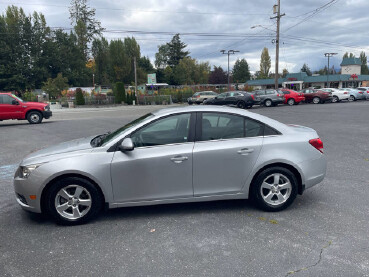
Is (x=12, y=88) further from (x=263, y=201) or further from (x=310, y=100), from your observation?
(x=263, y=201)

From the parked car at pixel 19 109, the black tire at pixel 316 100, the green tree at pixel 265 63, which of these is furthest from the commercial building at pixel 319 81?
the parked car at pixel 19 109

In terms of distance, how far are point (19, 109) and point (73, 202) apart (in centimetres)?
1461

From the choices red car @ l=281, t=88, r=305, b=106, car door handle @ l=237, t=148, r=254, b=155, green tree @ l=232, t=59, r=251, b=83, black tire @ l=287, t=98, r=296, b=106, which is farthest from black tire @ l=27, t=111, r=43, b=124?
green tree @ l=232, t=59, r=251, b=83

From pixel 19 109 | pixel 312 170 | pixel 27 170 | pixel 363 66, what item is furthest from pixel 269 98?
pixel 363 66

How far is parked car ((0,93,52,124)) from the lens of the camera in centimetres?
1564

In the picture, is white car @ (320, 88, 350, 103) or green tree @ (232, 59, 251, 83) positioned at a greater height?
green tree @ (232, 59, 251, 83)

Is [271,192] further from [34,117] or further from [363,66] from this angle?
[363,66]

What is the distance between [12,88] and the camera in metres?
68.4

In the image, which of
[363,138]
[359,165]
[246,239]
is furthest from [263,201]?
[363,138]

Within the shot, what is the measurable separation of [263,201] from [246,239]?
0.81m

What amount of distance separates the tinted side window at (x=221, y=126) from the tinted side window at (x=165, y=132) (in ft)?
0.81

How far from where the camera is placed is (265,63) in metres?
107

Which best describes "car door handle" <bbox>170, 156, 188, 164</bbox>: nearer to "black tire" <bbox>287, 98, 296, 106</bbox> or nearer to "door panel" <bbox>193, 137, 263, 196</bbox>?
"door panel" <bbox>193, 137, 263, 196</bbox>

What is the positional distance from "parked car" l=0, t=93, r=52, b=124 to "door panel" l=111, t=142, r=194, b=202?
14715 millimetres
